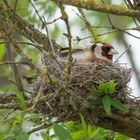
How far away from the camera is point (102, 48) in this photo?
5.64m

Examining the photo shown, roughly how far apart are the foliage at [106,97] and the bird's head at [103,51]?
1.42 m

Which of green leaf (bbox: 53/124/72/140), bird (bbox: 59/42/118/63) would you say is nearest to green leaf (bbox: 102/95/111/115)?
green leaf (bbox: 53/124/72/140)

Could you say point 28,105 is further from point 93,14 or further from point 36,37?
point 93,14

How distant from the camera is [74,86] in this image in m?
4.28

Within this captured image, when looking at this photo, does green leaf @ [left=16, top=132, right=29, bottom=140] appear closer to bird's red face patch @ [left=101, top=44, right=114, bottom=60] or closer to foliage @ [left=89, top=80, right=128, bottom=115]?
foliage @ [left=89, top=80, right=128, bottom=115]

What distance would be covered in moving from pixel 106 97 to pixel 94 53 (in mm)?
1519

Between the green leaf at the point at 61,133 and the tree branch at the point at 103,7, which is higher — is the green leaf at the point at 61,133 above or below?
below

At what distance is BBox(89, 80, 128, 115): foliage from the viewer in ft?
13.2

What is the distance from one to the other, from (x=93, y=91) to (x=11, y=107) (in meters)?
0.57

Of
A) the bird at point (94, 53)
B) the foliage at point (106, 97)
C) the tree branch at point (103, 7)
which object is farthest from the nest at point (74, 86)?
the tree branch at point (103, 7)

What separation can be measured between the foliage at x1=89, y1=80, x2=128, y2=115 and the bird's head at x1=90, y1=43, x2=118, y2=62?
1417mm

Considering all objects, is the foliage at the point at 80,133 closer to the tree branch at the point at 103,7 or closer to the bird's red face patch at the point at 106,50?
the tree branch at the point at 103,7

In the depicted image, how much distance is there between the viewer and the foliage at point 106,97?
403 cm

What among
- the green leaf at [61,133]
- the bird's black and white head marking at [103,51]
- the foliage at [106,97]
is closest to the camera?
the green leaf at [61,133]
